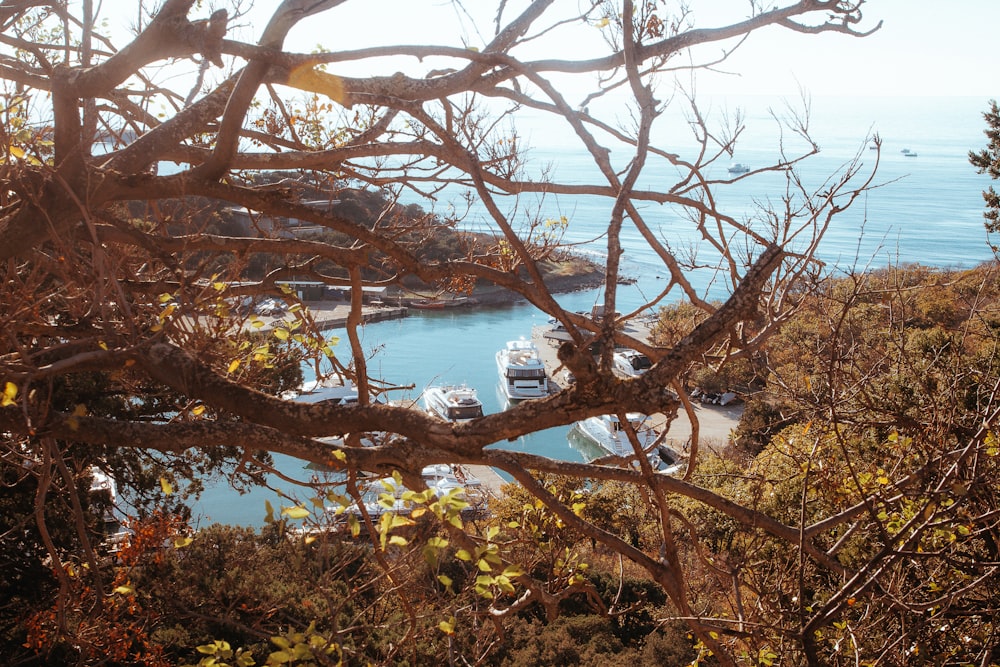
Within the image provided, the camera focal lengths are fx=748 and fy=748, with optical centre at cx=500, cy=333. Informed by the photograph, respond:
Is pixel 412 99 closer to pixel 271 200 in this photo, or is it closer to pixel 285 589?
pixel 271 200

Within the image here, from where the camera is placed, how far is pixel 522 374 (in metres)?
21.9

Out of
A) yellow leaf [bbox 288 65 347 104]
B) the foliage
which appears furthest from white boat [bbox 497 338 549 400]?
yellow leaf [bbox 288 65 347 104]

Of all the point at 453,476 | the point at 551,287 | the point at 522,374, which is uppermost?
the point at 551,287

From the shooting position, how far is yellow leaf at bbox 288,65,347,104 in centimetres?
259

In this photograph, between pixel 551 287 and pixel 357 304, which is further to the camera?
pixel 551 287

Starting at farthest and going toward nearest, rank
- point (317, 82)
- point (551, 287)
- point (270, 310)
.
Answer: point (551, 287) → point (270, 310) → point (317, 82)

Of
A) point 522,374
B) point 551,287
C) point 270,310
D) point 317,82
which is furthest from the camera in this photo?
point 551,287

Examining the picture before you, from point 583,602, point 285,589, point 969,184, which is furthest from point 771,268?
point 969,184

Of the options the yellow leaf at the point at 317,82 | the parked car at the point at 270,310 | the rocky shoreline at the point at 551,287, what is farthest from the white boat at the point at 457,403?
the yellow leaf at the point at 317,82

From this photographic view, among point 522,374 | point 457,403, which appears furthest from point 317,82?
point 522,374

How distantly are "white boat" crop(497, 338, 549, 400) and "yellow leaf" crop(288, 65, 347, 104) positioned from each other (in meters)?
18.2

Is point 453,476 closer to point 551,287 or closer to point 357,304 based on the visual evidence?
point 357,304

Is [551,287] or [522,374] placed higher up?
[551,287]

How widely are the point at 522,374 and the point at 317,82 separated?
19.4 meters
